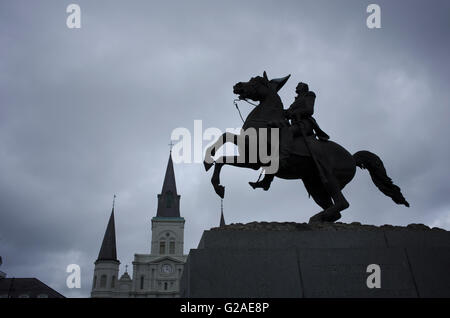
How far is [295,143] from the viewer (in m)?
7.16

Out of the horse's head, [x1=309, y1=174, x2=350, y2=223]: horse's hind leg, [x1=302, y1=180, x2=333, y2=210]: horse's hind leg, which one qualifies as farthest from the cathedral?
[x1=309, y1=174, x2=350, y2=223]: horse's hind leg

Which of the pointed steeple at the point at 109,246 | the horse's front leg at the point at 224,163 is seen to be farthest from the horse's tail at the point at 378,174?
the pointed steeple at the point at 109,246

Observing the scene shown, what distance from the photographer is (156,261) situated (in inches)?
3305

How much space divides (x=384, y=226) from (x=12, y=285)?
62.2m

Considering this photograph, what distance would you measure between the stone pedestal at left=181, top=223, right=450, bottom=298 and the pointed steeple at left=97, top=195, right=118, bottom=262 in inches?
3065

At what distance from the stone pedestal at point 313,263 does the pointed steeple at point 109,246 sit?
77.8 metres

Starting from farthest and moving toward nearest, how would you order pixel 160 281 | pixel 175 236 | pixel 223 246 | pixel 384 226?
pixel 175 236 → pixel 160 281 → pixel 384 226 → pixel 223 246

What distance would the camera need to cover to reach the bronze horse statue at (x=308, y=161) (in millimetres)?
6836

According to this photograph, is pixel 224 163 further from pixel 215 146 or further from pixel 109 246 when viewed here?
pixel 109 246

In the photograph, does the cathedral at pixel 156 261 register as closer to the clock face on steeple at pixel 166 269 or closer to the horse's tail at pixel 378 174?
the clock face on steeple at pixel 166 269

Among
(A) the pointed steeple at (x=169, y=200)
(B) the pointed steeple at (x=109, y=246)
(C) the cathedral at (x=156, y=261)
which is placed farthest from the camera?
(A) the pointed steeple at (x=169, y=200)

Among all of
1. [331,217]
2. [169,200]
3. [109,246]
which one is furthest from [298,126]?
[169,200]
